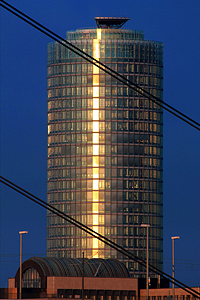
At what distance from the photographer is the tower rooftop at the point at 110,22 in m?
193

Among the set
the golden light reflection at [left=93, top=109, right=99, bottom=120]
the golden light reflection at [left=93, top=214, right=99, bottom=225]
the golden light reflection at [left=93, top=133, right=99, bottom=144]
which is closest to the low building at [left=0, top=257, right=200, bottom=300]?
the golden light reflection at [left=93, top=214, right=99, bottom=225]

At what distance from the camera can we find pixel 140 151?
185m

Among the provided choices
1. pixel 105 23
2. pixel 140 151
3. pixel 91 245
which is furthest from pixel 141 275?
Result: pixel 105 23

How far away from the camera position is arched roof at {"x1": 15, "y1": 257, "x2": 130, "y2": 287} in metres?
121

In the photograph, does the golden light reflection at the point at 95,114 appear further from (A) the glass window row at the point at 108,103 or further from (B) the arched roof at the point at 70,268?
(B) the arched roof at the point at 70,268

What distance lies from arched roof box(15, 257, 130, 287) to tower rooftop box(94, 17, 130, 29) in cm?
7640

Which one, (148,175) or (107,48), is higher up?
(107,48)

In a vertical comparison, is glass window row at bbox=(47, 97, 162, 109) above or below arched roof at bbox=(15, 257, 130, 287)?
above

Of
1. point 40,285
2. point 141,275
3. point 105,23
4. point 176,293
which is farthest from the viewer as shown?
point 105,23

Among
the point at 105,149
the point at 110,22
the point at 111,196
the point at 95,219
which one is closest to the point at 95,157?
the point at 105,149

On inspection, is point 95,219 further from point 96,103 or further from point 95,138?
point 96,103

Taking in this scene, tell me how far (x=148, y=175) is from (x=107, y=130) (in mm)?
14039

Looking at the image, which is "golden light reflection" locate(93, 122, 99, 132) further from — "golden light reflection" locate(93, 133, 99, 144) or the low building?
the low building

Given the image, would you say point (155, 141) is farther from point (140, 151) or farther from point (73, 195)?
point (73, 195)
